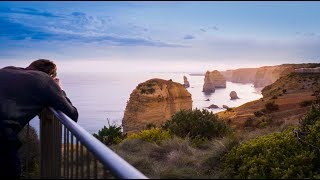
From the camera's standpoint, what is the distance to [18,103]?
421cm

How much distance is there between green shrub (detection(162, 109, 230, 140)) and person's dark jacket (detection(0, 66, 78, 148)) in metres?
10.1

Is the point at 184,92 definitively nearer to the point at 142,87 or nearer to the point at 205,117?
the point at 142,87

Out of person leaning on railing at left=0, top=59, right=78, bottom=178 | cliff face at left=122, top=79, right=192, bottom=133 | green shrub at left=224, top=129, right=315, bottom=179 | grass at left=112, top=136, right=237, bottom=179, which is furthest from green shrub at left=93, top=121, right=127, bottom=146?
cliff face at left=122, top=79, right=192, bottom=133

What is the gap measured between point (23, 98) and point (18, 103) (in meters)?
0.06

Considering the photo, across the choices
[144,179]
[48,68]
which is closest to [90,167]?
[144,179]

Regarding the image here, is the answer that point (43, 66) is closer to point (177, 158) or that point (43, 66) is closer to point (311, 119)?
point (177, 158)

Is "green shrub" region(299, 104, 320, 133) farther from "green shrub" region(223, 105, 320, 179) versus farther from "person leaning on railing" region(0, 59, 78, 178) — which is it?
"person leaning on railing" region(0, 59, 78, 178)

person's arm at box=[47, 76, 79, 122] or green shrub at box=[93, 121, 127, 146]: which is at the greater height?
person's arm at box=[47, 76, 79, 122]

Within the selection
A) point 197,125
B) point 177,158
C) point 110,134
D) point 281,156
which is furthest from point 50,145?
point 110,134

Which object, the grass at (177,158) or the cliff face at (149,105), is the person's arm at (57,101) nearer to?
the grass at (177,158)

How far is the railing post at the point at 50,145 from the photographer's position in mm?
4396

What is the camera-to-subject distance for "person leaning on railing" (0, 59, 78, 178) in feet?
13.6

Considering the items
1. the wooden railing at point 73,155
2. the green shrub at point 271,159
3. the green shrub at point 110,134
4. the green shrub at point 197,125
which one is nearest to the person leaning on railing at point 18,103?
the wooden railing at point 73,155

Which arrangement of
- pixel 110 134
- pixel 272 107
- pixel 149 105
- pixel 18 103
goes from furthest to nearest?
pixel 149 105 → pixel 272 107 → pixel 110 134 → pixel 18 103
